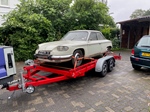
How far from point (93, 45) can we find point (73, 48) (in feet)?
3.99

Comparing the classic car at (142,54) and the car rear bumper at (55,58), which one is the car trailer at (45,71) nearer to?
the car rear bumper at (55,58)

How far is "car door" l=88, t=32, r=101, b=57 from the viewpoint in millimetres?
4599

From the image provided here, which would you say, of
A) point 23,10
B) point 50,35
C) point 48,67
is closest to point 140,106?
point 48,67

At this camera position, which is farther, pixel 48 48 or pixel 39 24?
pixel 39 24

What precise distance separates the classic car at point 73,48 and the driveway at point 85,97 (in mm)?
838

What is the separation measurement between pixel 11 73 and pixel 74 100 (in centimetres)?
154

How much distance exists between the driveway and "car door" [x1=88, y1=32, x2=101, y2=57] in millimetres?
1035

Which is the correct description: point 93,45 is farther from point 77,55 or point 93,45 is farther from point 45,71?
point 45,71

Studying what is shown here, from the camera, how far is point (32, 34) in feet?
23.2

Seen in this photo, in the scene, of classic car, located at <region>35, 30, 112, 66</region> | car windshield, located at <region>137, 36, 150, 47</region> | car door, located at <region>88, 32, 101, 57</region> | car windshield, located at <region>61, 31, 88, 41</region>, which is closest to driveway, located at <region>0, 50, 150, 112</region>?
classic car, located at <region>35, 30, 112, 66</region>

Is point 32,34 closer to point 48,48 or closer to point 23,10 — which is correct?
point 23,10

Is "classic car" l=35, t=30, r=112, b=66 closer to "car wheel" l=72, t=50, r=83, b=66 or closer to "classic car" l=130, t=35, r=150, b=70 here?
"car wheel" l=72, t=50, r=83, b=66

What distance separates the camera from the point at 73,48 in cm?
379

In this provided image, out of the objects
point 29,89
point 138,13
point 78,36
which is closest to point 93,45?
point 78,36
